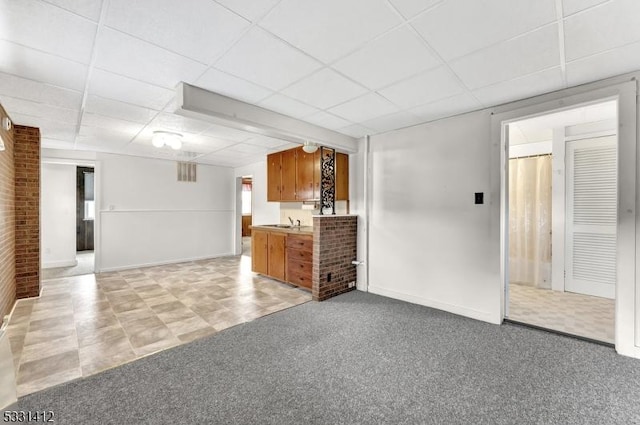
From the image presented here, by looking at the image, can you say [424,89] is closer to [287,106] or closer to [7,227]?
[287,106]

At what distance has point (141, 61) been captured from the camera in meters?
2.24

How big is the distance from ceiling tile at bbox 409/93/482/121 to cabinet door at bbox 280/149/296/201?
246 cm

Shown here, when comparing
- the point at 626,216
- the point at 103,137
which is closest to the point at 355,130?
the point at 626,216

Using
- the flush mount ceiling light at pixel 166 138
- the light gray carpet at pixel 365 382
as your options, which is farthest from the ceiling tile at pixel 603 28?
the flush mount ceiling light at pixel 166 138

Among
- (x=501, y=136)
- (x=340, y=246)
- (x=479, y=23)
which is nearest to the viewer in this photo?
(x=479, y=23)

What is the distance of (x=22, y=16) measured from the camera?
1.71 meters

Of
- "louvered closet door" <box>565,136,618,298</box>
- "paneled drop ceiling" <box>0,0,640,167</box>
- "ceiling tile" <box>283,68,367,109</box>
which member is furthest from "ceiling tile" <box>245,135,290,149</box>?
"louvered closet door" <box>565,136,618,298</box>

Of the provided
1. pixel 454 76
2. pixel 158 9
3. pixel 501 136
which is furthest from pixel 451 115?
pixel 158 9

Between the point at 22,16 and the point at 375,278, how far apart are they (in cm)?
441

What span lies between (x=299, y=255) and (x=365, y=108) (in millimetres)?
2510

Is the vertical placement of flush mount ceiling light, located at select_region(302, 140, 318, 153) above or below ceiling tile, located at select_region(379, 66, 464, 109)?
below

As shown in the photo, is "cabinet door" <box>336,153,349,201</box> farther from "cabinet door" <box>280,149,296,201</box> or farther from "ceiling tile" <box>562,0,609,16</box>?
"ceiling tile" <box>562,0,609,16</box>

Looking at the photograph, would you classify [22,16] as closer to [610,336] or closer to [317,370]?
[317,370]

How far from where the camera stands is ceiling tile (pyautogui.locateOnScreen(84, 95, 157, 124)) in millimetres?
3068
